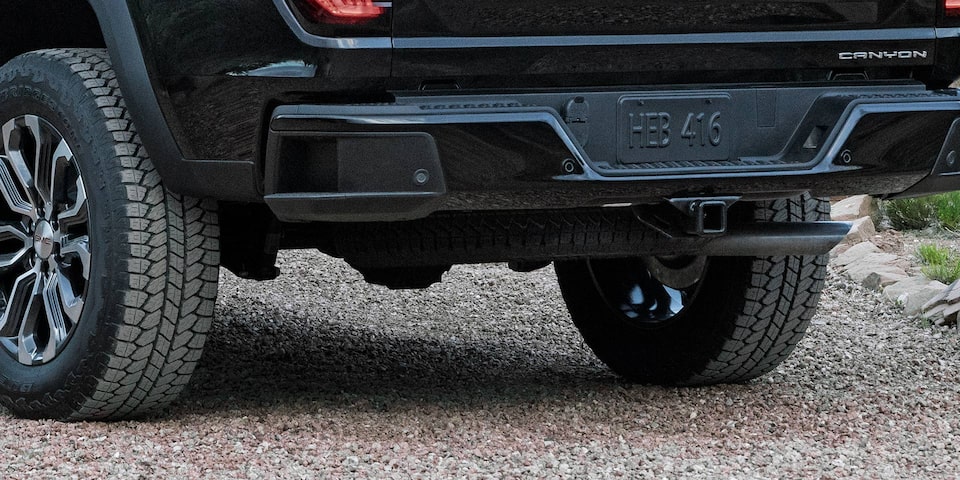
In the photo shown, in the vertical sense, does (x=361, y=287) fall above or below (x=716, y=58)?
below

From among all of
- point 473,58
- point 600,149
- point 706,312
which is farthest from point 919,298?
point 473,58

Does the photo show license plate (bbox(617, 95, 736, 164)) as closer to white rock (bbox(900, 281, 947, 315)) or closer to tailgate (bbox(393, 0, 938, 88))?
tailgate (bbox(393, 0, 938, 88))

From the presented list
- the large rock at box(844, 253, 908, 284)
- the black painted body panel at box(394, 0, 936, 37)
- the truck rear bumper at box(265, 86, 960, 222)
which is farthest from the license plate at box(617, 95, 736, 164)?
the large rock at box(844, 253, 908, 284)

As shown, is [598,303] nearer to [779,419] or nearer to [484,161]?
[779,419]

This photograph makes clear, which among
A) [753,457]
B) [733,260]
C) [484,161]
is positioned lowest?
[753,457]

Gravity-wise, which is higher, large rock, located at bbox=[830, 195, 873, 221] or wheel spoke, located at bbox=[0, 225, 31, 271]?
wheel spoke, located at bbox=[0, 225, 31, 271]

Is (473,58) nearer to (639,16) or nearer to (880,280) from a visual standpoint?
(639,16)

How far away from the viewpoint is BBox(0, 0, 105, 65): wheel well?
3.66 m

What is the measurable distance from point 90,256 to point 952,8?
207 centimetres

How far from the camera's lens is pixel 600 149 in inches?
117

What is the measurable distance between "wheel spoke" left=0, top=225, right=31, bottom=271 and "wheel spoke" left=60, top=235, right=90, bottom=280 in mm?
200

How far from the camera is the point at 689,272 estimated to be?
4.03 metres

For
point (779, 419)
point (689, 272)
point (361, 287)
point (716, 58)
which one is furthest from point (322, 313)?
point (716, 58)

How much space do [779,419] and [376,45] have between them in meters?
1.56
